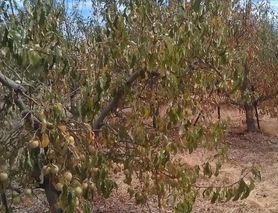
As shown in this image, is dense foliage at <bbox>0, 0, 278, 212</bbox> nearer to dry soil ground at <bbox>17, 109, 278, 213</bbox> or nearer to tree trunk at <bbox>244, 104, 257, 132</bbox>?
dry soil ground at <bbox>17, 109, 278, 213</bbox>

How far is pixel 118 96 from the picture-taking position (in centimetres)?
432

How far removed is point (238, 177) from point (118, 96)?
463 cm

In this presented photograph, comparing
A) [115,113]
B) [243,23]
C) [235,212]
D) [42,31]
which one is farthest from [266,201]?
[243,23]

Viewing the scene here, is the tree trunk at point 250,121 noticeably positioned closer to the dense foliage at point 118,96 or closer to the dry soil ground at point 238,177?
the dry soil ground at point 238,177

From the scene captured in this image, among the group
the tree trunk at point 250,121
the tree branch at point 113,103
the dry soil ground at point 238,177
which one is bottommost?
the dry soil ground at point 238,177

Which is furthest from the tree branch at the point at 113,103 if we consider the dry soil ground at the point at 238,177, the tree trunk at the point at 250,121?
the tree trunk at the point at 250,121

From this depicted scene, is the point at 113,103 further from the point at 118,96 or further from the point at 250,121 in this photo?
the point at 250,121

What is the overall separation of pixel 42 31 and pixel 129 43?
0.69 m

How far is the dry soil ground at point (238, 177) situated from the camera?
22.5 ft

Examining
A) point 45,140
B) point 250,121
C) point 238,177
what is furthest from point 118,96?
point 250,121

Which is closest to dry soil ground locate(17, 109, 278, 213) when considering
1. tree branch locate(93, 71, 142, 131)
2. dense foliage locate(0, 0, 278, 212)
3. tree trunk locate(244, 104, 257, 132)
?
tree trunk locate(244, 104, 257, 132)

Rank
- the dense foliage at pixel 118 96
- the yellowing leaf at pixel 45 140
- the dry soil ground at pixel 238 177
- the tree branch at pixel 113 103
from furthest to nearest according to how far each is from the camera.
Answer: the dry soil ground at pixel 238 177, the tree branch at pixel 113 103, the dense foliage at pixel 118 96, the yellowing leaf at pixel 45 140

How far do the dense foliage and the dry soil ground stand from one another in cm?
111

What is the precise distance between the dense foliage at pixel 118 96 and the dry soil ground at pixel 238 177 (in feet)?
3.64
